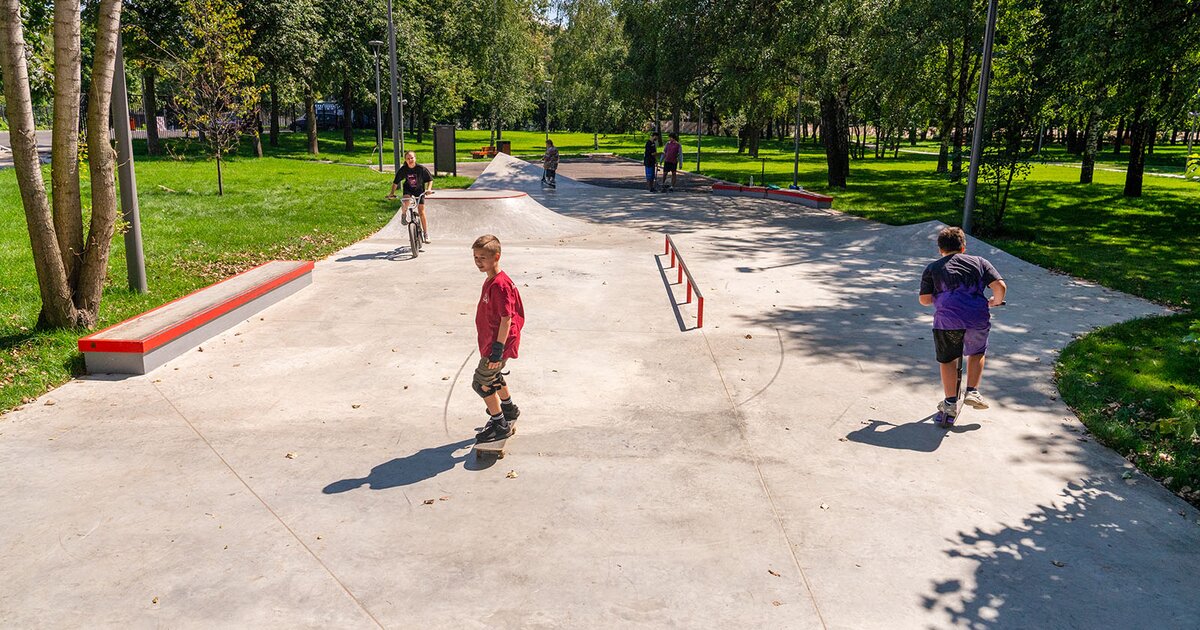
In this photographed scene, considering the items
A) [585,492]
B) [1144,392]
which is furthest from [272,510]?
[1144,392]

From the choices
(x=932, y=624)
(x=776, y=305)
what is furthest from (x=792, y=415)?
(x=776, y=305)

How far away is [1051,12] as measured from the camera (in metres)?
18.8

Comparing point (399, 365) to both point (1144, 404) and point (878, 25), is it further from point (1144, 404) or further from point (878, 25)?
point (878, 25)

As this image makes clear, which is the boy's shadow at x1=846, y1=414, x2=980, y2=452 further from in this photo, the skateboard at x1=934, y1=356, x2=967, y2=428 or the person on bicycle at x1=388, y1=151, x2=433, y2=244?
the person on bicycle at x1=388, y1=151, x2=433, y2=244

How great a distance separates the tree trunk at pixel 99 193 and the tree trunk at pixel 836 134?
22.7 m

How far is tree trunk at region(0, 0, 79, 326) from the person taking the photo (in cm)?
765

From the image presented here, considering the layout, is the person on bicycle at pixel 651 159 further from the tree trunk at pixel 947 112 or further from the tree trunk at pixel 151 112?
the tree trunk at pixel 151 112

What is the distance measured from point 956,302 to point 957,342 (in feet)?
1.12

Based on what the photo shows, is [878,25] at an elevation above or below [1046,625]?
above

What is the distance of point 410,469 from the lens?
5852 millimetres

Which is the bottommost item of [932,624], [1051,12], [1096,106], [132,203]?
[932,624]

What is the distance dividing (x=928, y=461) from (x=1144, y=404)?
8.89 feet

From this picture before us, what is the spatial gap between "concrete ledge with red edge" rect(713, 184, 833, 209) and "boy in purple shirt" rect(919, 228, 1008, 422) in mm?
17188

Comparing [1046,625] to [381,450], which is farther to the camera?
[381,450]
